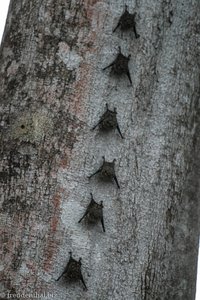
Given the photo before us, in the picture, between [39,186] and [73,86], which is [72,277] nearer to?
[39,186]

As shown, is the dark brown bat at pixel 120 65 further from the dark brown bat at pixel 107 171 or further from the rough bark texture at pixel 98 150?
the dark brown bat at pixel 107 171

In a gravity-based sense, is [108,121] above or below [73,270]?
above

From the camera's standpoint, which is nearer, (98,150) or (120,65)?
(98,150)

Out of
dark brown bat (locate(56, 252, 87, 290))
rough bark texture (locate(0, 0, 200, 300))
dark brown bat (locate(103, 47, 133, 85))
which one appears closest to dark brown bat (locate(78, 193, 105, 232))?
rough bark texture (locate(0, 0, 200, 300))

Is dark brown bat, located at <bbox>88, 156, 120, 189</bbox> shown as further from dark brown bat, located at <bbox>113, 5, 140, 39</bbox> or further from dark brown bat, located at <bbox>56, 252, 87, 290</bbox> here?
dark brown bat, located at <bbox>113, 5, 140, 39</bbox>

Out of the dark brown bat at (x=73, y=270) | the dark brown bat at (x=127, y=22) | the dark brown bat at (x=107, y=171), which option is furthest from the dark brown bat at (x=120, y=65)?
the dark brown bat at (x=73, y=270)

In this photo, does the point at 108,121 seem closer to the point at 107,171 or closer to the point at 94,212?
the point at 107,171

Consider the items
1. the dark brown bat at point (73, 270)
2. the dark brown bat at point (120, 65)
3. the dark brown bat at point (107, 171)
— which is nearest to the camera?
the dark brown bat at point (73, 270)

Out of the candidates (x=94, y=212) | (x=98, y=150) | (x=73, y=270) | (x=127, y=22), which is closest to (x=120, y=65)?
(x=127, y=22)
